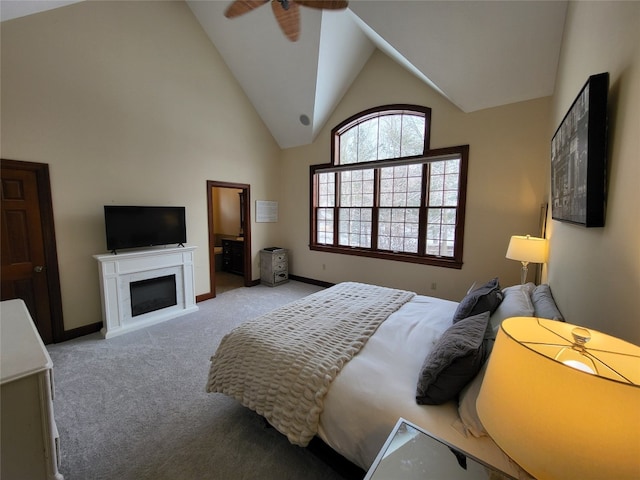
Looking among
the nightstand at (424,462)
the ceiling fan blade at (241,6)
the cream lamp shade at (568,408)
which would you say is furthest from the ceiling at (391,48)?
the nightstand at (424,462)

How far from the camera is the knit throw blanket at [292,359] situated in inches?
59.1

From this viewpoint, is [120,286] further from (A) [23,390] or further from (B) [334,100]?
(B) [334,100]

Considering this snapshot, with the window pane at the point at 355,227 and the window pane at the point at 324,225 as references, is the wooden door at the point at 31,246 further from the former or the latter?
the window pane at the point at 355,227

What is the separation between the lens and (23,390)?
1098 millimetres

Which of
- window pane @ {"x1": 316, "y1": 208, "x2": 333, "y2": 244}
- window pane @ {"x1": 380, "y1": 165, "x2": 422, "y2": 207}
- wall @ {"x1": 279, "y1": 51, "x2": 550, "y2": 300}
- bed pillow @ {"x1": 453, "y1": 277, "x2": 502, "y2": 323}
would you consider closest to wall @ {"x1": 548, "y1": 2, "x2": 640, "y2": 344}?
bed pillow @ {"x1": 453, "y1": 277, "x2": 502, "y2": 323}

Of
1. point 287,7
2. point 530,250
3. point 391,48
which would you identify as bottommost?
point 530,250

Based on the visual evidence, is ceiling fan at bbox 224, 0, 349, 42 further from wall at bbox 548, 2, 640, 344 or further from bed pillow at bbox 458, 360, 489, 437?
bed pillow at bbox 458, 360, 489, 437

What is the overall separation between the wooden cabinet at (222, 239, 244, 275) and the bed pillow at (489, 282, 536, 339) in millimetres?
5060

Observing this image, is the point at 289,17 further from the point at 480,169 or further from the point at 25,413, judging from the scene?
the point at 25,413

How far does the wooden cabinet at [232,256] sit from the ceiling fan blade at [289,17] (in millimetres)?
4258

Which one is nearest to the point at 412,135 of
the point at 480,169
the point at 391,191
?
the point at 391,191

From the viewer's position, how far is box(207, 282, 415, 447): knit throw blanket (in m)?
1.50

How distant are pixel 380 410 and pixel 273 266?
14.0 feet

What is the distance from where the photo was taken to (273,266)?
540cm
